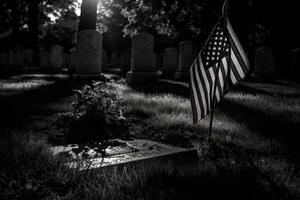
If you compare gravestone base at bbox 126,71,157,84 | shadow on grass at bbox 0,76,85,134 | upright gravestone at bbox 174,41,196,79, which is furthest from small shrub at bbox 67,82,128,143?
upright gravestone at bbox 174,41,196,79

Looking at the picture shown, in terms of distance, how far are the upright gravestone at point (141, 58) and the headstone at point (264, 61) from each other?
21.8 ft

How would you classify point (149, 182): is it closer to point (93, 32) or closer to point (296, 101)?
point (296, 101)

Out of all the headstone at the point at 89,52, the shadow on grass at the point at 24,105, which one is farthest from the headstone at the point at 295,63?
the shadow on grass at the point at 24,105

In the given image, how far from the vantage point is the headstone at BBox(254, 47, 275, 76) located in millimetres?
17328

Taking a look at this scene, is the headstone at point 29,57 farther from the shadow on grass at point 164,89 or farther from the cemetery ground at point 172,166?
the cemetery ground at point 172,166

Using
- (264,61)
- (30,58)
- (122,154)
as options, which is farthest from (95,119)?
(30,58)

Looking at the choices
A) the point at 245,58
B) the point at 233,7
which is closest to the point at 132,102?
the point at 245,58

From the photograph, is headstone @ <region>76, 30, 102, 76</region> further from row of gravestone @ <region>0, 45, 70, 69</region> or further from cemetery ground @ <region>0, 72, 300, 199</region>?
row of gravestone @ <region>0, 45, 70, 69</region>

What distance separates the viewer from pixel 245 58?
422cm

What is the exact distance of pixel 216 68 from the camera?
14.4 ft

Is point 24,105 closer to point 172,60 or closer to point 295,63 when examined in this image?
point 172,60

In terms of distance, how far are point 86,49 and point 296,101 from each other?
25.7 ft

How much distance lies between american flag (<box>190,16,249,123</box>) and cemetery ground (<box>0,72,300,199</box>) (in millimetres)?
626

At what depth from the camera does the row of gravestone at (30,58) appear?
21.4 metres
